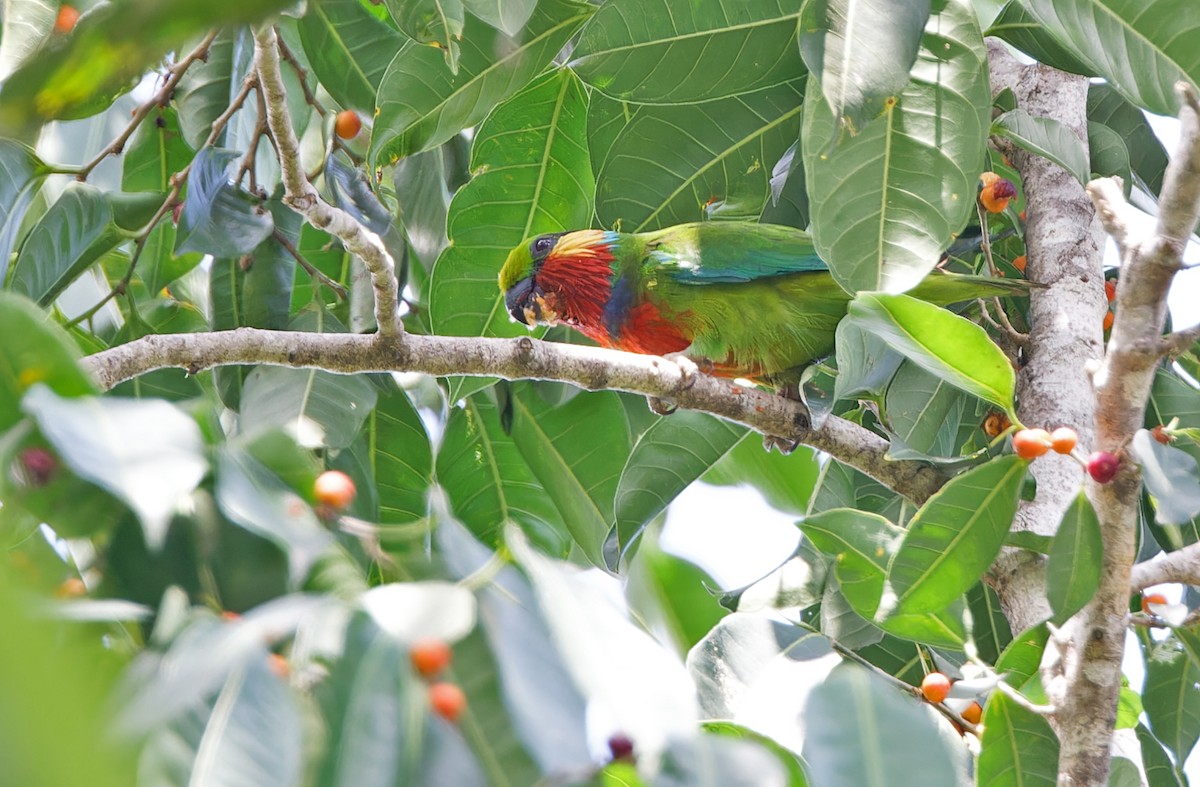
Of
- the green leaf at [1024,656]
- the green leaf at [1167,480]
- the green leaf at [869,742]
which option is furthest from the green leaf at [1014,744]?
the green leaf at [869,742]

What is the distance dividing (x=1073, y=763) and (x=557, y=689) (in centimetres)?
117

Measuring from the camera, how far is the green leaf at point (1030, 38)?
94.3 inches

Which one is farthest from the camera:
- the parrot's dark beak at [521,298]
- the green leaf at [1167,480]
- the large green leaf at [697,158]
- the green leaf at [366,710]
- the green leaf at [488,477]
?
the parrot's dark beak at [521,298]

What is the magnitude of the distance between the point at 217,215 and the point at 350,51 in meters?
0.58

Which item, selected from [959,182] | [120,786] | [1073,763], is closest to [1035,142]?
[959,182]

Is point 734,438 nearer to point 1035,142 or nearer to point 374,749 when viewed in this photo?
point 1035,142

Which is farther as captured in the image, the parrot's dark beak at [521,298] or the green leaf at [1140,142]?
the parrot's dark beak at [521,298]

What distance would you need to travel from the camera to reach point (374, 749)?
73cm

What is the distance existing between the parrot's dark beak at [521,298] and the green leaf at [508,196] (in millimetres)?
670

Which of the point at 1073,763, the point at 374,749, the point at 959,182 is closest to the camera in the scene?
the point at 374,749

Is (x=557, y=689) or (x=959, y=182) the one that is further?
(x=959, y=182)

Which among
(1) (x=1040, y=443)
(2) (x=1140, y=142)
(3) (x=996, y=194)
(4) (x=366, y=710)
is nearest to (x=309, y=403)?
(1) (x=1040, y=443)

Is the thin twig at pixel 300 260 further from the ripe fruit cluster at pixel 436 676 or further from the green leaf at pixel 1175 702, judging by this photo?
the green leaf at pixel 1175 702

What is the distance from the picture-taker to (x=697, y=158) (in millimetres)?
2645
